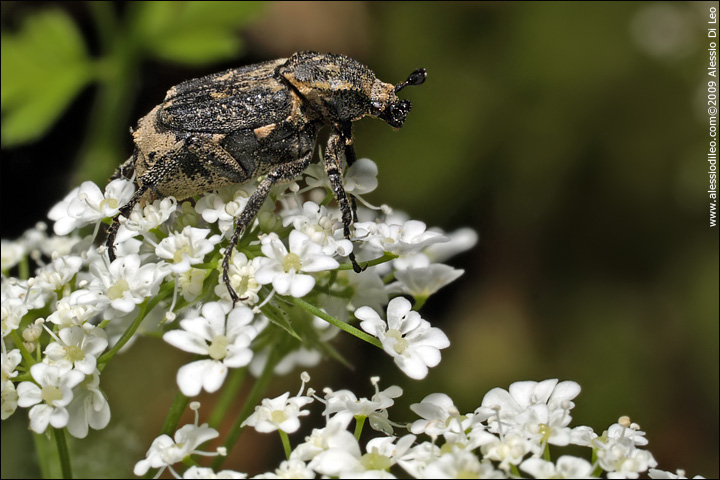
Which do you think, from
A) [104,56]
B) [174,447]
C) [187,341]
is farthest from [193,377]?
[104,56]

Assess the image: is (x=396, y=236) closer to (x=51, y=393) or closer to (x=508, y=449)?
(x=508, y=449)

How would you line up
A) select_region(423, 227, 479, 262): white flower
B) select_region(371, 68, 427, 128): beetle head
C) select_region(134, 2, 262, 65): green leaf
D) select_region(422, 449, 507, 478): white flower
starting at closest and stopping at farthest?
1. select_region(422, 449, 507, 478): white flower
2. select_region(371, 68, 427, 128): beetle head
3. select_region(423, 227, 479, 262): white flower
4. select_region(134, 2, 262, 65): green leaf

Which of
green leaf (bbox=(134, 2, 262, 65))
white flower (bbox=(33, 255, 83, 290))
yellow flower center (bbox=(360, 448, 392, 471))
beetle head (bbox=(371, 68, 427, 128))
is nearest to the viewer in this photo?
yellow flower center (bbox=(360, 448, 392, 471))

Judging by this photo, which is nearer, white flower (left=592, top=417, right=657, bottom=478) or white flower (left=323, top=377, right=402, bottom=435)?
white flower (left=592, top=417, right=657, bottom=478)

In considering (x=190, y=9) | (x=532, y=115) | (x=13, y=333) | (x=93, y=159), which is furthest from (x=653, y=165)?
(x=13, y=333)

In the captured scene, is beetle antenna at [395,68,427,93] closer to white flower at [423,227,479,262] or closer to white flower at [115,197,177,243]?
white flower at [423,227,479,262]

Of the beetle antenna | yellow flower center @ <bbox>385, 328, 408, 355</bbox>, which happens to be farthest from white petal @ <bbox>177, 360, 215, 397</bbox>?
the beetle antenna

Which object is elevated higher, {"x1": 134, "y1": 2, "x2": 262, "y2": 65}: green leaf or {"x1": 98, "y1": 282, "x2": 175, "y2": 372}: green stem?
{"x1": 134, "y1": 2, "x2": 262, "y2": 65}: green leaf
